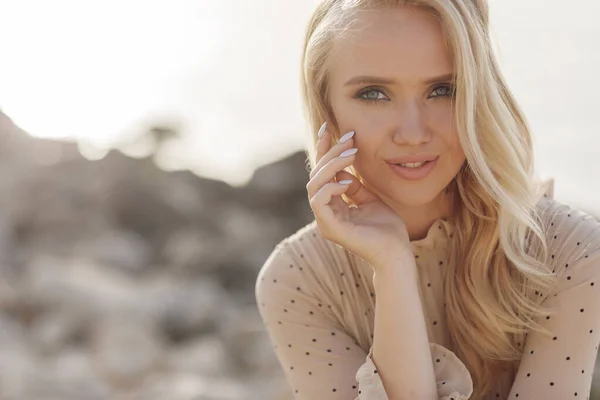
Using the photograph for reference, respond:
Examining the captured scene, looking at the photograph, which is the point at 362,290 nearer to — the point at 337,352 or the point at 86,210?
the point at 337,352

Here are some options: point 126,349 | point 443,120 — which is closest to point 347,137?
point 443,120

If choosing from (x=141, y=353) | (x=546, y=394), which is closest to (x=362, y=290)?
(x=546, y=394)

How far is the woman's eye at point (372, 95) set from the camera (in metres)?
2.48

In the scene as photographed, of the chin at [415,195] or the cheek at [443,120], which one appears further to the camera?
the chin at [415,195]

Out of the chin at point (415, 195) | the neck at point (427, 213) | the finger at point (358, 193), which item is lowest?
the chin at point (415, 195)

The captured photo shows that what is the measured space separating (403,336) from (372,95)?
0.71m

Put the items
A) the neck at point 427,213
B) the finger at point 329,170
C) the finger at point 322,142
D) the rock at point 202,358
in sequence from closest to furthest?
1. the finger at point 329,170
2. the finger at point 322,142
3. the neck at point 427,213
4. the rock at point 202,358

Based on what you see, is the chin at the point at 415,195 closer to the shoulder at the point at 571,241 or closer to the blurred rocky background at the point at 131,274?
the shoulder at the point at 571,241

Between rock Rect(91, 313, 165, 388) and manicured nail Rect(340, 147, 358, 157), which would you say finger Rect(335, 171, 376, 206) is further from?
rock Rect(91, 313, 165, 388)

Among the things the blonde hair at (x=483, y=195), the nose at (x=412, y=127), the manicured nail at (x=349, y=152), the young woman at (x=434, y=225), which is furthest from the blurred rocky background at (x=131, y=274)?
the nose at (x=412, y=127)

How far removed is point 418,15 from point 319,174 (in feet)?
1.75

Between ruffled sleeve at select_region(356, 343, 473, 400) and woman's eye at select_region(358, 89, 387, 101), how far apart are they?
0.79 metres

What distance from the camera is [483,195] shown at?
2635 mm

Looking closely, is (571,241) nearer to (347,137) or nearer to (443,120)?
(443,120)
